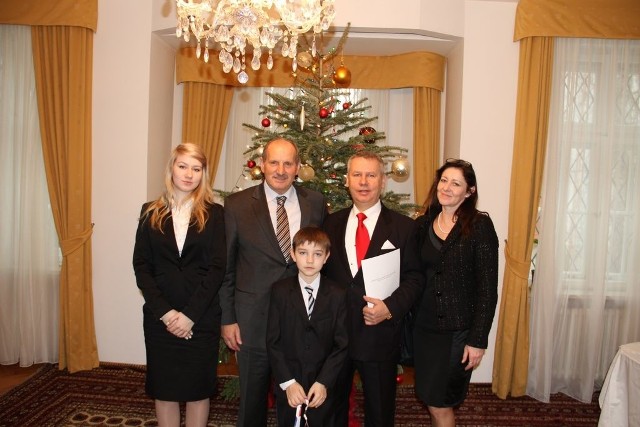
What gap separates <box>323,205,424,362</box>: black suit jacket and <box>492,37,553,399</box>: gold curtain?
6.20 feet

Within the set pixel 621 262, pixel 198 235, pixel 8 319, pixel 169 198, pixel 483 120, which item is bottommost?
pixel 8 319

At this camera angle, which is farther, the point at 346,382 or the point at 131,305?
the point at 131,305

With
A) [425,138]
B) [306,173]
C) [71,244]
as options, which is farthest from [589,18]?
[71,244]

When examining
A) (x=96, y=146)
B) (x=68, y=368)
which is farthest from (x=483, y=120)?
(x=68, y=368)

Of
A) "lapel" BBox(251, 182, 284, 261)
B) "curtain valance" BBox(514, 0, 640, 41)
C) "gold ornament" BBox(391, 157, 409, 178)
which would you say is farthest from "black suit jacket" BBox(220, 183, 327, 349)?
"curtain valance" BBox(514, 0, 640, 41)

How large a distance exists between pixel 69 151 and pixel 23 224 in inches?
28.8

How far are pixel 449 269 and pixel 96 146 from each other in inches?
121

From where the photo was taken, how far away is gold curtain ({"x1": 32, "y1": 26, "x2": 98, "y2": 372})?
12.9 feet

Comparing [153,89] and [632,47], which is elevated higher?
[632,47]

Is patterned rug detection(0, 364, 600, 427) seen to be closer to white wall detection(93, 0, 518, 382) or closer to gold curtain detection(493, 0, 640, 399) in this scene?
gold curtain detection(493, 0, 640, 399)

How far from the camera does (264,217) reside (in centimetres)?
245

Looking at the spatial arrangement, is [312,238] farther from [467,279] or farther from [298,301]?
[467,279]

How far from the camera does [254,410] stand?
242 cm

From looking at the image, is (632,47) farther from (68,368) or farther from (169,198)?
(68,368)
